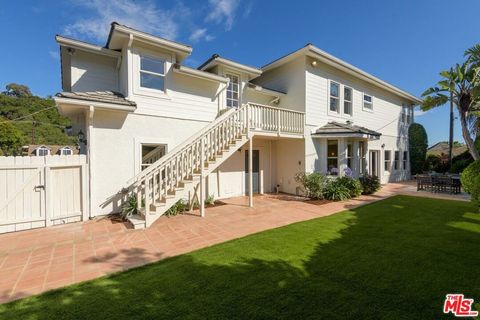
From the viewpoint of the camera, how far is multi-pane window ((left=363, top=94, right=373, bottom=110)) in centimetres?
1405

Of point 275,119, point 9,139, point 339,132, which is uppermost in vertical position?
point 9,139

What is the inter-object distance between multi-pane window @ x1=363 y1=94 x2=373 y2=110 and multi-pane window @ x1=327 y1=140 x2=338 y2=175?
15.9 feet

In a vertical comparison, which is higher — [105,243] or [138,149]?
[138,149]

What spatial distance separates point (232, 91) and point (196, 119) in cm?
266

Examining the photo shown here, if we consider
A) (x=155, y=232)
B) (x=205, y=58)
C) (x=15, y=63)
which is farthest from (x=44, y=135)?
(x=155, y=232)

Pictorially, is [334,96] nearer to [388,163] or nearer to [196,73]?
[388,163]

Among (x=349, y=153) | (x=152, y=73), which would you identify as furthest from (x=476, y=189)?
(x=152, y=73)

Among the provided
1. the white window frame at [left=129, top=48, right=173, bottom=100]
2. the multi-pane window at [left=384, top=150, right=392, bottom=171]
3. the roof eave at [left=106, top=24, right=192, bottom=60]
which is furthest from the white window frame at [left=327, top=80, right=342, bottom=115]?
the white window frame at [left=129, top=48, right=173, bottom=100]

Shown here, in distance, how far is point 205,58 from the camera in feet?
33.5

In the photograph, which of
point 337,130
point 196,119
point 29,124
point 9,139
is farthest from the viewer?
point 29,124

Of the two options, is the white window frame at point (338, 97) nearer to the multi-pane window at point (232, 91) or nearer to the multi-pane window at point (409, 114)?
the multi-pane window at point (232, 91)

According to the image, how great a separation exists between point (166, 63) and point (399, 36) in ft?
42.1

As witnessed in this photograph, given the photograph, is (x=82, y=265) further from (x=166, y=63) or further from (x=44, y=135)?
(x=44, y=135)

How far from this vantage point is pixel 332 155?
37.9 feet
